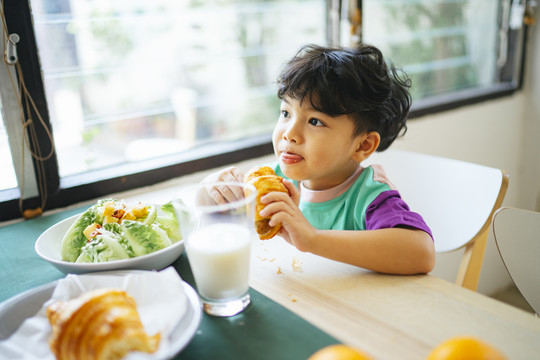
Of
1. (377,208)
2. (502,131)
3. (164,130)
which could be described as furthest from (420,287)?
(502,131)

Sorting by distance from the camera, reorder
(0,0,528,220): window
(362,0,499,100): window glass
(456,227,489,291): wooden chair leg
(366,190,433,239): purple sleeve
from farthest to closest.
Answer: (362,0,499,100): window glass < (0,0,528,220): window < (456,227,489,291): wooden chair leg < (366,190,433,239): purple sleeve

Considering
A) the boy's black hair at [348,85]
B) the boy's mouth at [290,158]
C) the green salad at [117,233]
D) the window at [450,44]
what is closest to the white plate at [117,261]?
the green salad at [117,233]

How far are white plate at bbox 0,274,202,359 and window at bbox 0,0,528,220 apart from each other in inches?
22.6

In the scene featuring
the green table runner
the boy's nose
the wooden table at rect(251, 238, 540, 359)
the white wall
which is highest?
the boy's nose

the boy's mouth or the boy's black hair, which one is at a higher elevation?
the boy's black hair

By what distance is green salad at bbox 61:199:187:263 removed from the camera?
732 mm

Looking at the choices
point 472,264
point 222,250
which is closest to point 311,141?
point 222,250

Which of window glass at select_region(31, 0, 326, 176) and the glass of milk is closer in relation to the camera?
the glass of milk

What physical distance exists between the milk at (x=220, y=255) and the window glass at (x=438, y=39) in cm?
153

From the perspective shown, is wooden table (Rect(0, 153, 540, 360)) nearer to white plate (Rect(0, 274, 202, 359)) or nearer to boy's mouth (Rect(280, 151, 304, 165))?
white plate (Rect(0, 274, 202, 359))

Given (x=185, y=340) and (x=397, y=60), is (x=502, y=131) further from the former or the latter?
(x=185, y=340)

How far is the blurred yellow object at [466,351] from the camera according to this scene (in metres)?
0.46

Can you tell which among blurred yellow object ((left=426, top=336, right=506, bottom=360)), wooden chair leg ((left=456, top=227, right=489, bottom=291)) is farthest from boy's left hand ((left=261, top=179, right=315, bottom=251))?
wooden chair leg ((left=456, top=227, right=489, bottom=291))

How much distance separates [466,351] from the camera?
0.47 m
